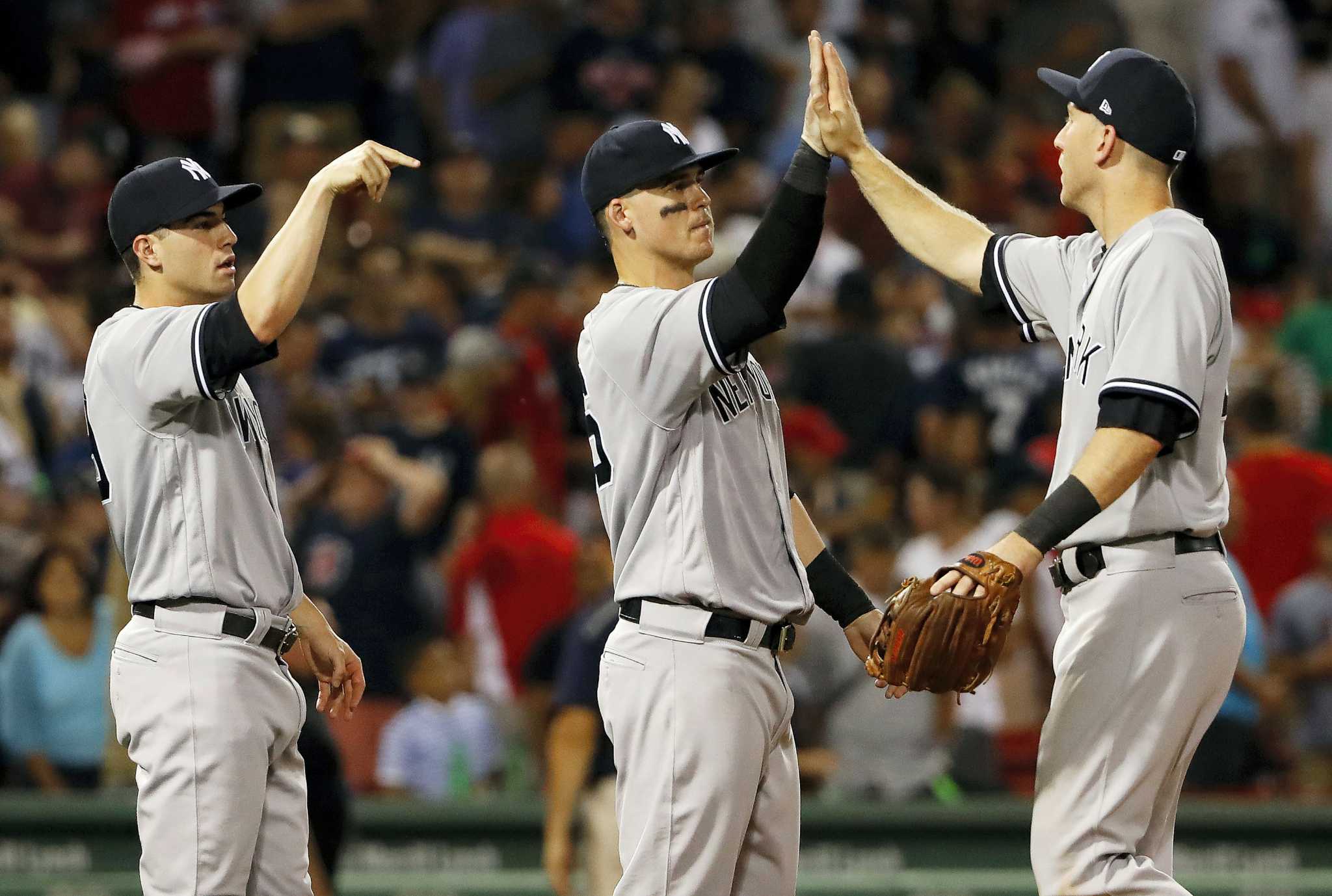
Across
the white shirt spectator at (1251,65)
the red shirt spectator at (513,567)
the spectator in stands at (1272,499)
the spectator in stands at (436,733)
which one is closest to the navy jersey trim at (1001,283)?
the red shirt spectator at (513,567)

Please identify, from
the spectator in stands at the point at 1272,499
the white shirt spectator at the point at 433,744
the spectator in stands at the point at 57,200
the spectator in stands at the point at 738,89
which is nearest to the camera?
the white shirt spectator at the point at 433,744

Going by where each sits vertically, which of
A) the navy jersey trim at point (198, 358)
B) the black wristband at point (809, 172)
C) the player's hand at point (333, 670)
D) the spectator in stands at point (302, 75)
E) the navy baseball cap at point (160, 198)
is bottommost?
the player's hand at point (333, 670)

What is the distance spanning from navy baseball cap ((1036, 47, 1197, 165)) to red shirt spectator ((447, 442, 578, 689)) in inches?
179

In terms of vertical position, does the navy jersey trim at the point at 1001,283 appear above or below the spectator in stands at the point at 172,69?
below

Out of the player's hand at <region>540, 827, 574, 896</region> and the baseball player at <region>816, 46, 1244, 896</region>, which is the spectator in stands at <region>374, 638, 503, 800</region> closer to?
the player's hand at <region>540, 827, 574, 896</region>

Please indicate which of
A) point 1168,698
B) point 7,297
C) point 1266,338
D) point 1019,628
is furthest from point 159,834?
point 1266,338

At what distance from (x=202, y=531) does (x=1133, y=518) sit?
6.42ft

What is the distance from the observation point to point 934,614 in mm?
3934

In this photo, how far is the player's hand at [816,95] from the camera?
4.11 m

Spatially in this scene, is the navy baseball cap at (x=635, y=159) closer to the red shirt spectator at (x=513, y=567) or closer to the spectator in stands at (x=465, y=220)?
the red shirt spectator at (x=513, y=567)

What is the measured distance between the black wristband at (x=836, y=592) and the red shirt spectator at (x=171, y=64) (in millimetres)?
7776

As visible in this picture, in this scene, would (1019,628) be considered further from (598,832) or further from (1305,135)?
(1305,135)

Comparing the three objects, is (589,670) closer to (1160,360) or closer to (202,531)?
(202,531)

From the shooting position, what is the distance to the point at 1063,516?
3.83 meters
